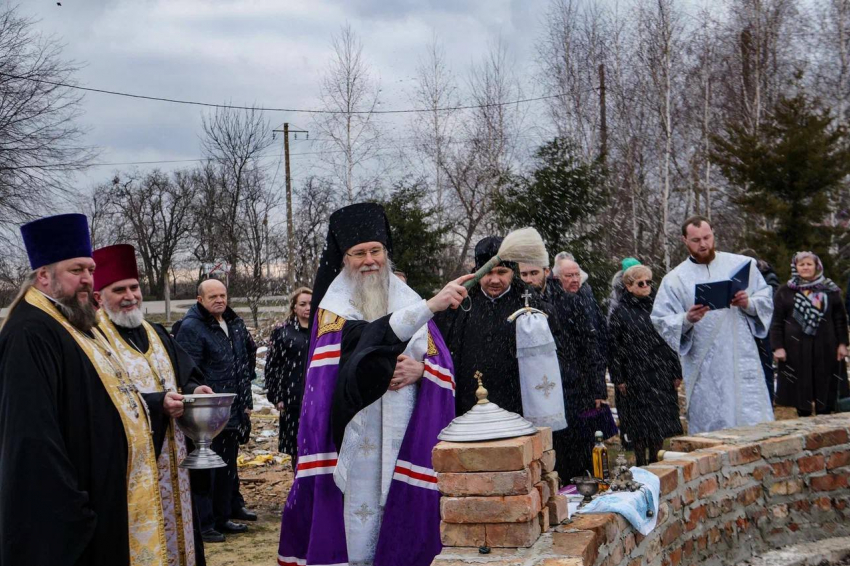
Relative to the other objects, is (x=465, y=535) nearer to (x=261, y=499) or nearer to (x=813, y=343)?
(x=261, y=499)

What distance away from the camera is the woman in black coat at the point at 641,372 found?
25.1ft

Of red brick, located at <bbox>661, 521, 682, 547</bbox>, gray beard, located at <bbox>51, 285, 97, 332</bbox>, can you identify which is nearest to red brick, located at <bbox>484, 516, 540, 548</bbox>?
red brick, located at <bbox>661, 521, 682, 547</bbox>

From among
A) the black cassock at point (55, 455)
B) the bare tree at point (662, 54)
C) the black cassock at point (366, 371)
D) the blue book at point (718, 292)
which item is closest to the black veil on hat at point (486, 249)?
the blue book at point (718, 292)

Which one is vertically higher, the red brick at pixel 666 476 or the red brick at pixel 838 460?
the red brick at pixel 666 476

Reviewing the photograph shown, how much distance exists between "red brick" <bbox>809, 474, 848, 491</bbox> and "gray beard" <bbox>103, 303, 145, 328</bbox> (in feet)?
13.8

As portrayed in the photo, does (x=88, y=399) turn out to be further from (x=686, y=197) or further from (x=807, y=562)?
(x=686, y=197)

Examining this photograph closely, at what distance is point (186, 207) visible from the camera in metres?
52.1

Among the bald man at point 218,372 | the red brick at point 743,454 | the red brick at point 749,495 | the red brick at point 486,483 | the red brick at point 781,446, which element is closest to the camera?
the red brick at point 486,483

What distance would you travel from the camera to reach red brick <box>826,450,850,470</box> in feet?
19.2

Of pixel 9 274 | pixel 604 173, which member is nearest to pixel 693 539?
pixel 604 173

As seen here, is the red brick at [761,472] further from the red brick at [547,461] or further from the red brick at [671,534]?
the red brick at [547,461]

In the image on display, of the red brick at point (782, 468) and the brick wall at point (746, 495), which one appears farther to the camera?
the red brick at point (782, 468)

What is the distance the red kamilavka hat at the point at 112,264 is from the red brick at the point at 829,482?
4.33m

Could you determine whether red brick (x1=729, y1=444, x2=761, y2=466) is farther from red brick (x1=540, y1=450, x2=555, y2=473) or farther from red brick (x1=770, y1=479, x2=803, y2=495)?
red brick (x1=540, y1=450, x2=555, y2=473)
